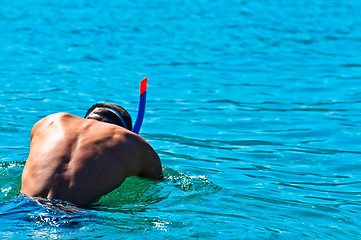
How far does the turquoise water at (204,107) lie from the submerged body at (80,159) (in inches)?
6.5

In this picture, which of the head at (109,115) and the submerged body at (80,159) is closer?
the submerged body at (80,159)

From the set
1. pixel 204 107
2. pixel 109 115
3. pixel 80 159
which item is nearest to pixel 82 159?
pixel 80 159

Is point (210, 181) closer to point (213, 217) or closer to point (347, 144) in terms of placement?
point (213, 217)

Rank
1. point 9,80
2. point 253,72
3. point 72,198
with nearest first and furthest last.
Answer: point 72,198 → point 9,80 → point 253,72

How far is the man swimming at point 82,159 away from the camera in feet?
13.5

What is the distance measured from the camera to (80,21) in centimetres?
1509

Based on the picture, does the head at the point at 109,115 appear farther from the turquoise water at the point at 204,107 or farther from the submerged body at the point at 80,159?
the turquoise water at the point at 204,107

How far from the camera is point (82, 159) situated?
421 centimetres

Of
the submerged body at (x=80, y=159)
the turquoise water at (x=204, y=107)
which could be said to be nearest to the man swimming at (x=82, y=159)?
the submerged body at (x=80, y=159)

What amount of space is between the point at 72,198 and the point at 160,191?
111 centimetres

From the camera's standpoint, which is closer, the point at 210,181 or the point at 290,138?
the point at 210,181

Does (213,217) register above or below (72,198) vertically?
below

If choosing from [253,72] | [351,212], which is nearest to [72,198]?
[351,212]

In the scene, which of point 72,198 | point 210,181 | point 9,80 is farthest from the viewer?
point 9,80
